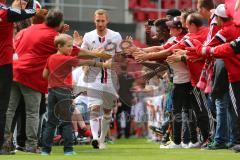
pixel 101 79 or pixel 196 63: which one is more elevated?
pixel 196 63

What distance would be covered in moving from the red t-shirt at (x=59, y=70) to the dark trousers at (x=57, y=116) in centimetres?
9

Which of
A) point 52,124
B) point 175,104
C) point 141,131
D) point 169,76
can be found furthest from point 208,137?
point 141,131

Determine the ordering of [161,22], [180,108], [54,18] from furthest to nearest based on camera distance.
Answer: [161,22], [180,108], [54,18]

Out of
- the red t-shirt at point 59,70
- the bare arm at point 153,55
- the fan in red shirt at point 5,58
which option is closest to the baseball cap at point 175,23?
the bare arm at point 153,55

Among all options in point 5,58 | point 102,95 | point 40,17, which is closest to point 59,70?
point 5,58

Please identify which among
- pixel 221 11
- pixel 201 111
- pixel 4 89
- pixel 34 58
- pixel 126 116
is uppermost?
pixel 221 11

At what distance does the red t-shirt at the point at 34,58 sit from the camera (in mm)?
12281

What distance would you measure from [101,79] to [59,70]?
107 inches

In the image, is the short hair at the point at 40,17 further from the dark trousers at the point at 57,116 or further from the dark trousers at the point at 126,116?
the dark trousers at the point at 126,116

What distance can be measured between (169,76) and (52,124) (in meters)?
3.51

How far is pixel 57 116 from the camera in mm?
11578

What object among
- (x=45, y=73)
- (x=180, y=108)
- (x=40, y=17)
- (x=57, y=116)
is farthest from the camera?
(x=180, y=108)

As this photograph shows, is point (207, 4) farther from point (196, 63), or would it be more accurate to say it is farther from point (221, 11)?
point (221, 11)

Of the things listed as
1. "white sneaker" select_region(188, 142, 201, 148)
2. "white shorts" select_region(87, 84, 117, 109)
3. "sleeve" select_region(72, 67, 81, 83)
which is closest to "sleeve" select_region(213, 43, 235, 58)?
"white sneaker" select_region(188, 142, 201, 148)
